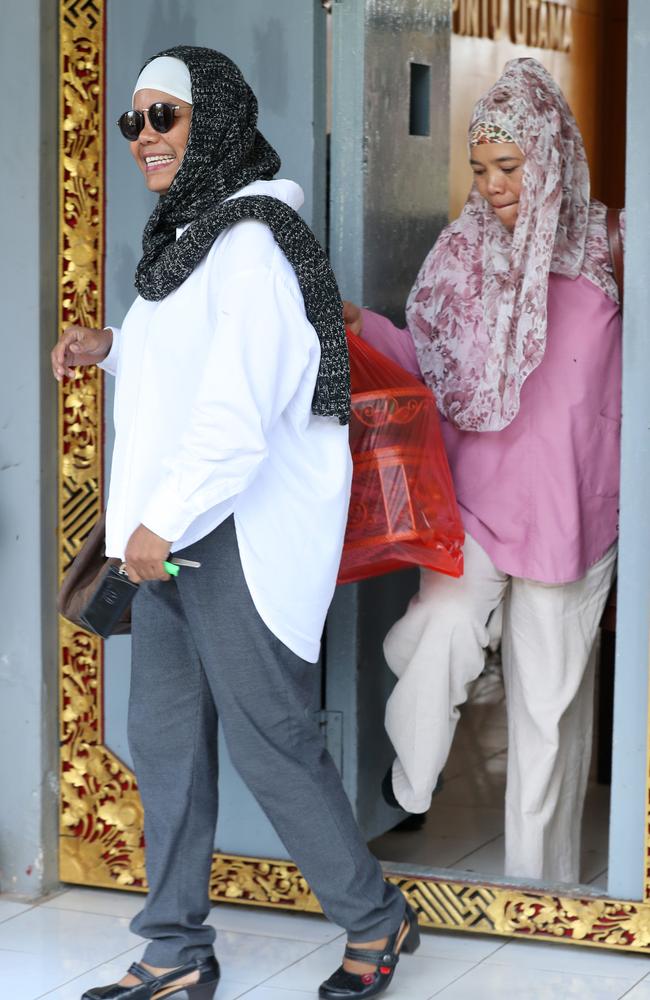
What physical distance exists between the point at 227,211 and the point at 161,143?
186mm

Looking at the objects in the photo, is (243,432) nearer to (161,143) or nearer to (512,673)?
(161,143)

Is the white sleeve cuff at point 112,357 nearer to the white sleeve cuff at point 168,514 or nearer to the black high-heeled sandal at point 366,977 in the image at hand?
the white sleeve cuff at point 168,514

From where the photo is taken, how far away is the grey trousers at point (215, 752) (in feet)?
8.84

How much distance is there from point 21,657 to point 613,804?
51.7 inches

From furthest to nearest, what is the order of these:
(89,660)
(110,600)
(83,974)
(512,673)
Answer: (89,660), (512,673), (83,974), (110,600)

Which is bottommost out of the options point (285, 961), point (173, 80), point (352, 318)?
point (285, 961)

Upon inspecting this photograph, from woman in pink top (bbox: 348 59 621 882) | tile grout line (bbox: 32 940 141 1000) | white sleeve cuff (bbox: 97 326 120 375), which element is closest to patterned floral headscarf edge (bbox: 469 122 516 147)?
woman in pink top (bbox: 348 59 621 882)

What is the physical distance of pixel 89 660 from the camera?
347 centimetres

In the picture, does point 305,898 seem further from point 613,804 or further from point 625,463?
point 625,463

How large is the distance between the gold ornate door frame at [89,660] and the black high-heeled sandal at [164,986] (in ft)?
1.53

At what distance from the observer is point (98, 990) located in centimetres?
282

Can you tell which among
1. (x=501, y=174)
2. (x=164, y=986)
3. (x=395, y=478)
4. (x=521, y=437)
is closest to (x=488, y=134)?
(x=501, y=174)

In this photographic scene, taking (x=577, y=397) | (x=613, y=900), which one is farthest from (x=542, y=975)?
(x=577, y=397)

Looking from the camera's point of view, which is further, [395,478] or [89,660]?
[89,660]
